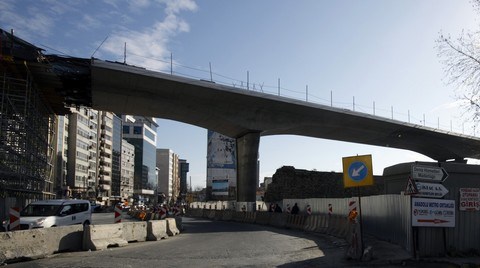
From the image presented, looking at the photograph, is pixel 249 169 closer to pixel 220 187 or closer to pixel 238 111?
pixel 238 111

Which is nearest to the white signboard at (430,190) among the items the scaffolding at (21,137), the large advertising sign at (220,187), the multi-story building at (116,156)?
the scaffolding at (21,137)

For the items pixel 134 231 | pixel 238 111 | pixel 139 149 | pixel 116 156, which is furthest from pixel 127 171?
pixel 134 231

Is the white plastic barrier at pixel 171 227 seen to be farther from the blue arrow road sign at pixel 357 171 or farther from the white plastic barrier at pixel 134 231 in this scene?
the blue arrow road sign at pixel 357 171

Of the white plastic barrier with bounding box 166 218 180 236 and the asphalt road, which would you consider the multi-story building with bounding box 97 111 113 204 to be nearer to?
the white plastic barrier with bounding box 166 218 180 236

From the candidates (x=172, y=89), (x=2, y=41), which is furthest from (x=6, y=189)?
(x=172, y=89)

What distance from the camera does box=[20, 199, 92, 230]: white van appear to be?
67.7 ft

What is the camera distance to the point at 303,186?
216 ft

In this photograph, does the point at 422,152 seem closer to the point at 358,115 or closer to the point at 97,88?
the point at 358,115

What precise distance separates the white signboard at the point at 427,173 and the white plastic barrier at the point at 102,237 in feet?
34.4

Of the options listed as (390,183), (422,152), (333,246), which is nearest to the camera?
(333,246)

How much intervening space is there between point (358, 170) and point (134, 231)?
968 cm

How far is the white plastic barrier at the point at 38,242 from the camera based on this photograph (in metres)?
13.6

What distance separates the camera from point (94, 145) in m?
137

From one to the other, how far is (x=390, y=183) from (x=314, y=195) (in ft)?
145
